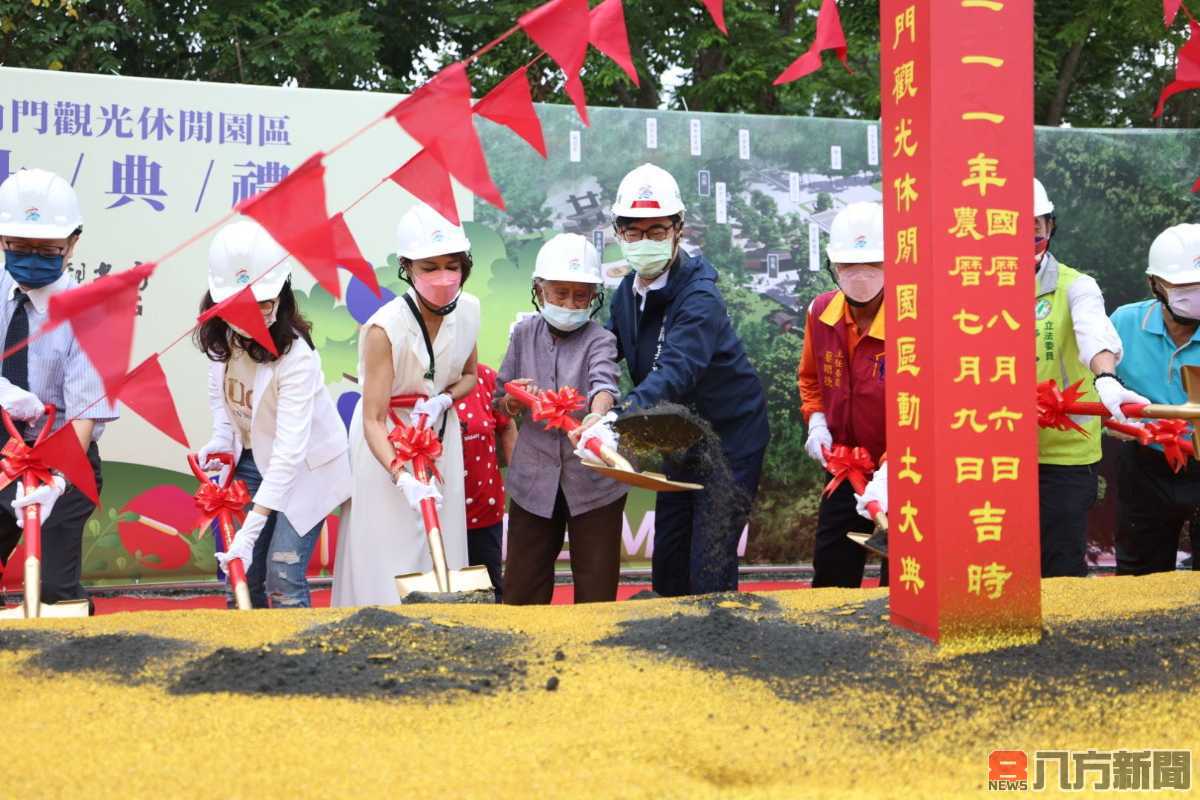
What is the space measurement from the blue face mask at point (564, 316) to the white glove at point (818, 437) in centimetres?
78

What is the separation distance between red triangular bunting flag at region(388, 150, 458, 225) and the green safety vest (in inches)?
74.6

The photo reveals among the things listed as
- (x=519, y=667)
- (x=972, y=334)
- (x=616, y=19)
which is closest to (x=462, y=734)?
(x=519, y=667)

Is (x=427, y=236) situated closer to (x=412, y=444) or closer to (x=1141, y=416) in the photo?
(x=412, y=444)

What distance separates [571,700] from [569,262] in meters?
1.94

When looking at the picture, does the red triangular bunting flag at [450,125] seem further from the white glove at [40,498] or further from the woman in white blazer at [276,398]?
the white glove at [40,498]

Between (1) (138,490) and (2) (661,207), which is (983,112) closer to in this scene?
(2) (661,207)

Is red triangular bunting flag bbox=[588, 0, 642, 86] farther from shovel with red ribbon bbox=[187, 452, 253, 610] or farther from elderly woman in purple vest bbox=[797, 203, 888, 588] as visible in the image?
shovel with red ribbon bbox=[187, 452, 253, 610]

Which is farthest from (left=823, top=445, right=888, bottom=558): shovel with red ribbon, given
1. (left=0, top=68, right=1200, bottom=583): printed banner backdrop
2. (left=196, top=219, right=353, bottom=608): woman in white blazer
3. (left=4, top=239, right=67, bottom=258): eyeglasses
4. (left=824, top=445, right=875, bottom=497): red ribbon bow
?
(left=0, top=68, right=1200, bottom=583): printed banner backdrop

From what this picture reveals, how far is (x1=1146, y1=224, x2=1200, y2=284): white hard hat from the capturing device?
147 inches

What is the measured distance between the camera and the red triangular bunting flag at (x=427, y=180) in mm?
2693

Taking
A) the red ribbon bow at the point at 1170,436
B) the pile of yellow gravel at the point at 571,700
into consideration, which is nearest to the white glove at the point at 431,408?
the pile of yellow gravel at the point at 571,700

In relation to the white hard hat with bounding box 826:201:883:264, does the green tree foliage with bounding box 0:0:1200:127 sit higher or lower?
higher

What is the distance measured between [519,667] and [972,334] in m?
1.03

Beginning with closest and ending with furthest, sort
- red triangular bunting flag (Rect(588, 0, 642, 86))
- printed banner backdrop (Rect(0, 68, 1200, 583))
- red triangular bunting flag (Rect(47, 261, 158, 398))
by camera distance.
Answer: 1. red triangular bunting flag (Rect(47, 261, 158, 398))
2. red triangular bunting flag (Rect(588, 0, 642, 86))
3. printed banner backdrop (Rect(0, 68, 1200, 583))
